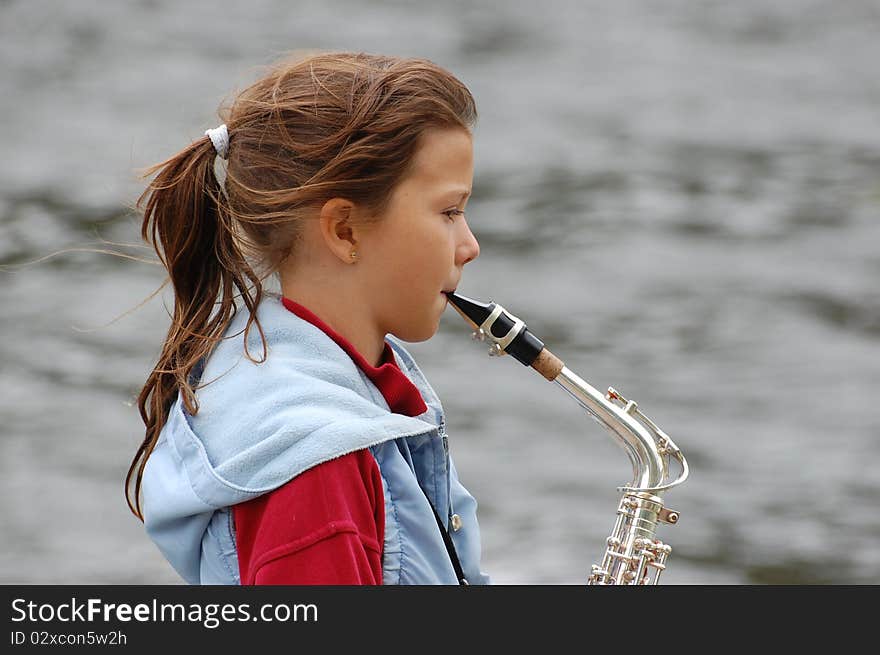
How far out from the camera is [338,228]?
1.59m

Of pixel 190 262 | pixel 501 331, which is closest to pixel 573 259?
pixel 501 331

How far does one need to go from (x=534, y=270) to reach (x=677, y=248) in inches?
26.1

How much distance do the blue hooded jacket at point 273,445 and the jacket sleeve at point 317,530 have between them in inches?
0.8

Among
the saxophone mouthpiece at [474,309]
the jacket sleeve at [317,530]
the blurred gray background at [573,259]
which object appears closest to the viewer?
the jacket sleeve at [317,530]

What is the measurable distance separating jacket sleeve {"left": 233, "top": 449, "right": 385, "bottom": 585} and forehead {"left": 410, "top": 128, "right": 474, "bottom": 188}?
366 mm

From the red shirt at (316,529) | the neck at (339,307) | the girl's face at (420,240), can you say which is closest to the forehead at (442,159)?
the girl's face at (420,240)

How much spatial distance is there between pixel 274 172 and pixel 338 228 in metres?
0.10

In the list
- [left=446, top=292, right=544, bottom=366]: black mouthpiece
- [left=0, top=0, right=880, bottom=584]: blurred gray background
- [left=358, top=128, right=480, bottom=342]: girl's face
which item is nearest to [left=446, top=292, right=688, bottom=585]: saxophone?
[left=446, top=292, right=544, bottom=366]: black mouthpiece

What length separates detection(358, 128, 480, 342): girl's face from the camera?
159cm

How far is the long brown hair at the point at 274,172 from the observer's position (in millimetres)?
1574

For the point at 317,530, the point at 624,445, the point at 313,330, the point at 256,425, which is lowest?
the point at 317,530

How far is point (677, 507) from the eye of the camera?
13.1 feet

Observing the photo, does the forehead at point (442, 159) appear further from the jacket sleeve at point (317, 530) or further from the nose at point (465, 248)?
the jacket sleeve at point (317, 530)

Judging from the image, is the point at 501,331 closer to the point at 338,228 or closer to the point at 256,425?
the point at 338,228
